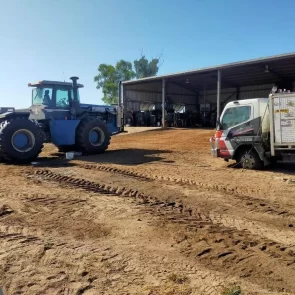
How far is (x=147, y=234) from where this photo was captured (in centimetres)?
490

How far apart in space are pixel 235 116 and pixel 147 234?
6.52m

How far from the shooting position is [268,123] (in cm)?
1000

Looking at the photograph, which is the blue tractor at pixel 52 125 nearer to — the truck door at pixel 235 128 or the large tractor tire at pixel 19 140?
the large tractor tire at pixel 19 140

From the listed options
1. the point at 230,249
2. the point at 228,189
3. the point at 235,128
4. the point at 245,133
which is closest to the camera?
the point at 230,249

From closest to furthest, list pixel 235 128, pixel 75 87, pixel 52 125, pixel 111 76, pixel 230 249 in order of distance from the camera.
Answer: pixel 230 249
pixel 235 128
pixel 52 125
pixel 75 87
pixel 111 76

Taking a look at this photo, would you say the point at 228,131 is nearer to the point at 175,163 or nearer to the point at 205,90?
the point at 175,163

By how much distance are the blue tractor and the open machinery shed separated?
14.4 meters

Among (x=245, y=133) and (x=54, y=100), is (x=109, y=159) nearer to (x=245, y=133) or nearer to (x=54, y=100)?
(x=54, y=100)

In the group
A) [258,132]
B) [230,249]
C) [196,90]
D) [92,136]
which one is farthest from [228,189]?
[196,90]

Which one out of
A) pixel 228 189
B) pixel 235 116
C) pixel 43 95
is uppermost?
pixel 43 95

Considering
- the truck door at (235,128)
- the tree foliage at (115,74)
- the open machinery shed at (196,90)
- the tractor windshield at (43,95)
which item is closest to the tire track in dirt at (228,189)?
the truck door at (235,128)

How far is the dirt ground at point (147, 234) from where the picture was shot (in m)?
3.55

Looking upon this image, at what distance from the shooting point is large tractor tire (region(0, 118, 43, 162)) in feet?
37.5

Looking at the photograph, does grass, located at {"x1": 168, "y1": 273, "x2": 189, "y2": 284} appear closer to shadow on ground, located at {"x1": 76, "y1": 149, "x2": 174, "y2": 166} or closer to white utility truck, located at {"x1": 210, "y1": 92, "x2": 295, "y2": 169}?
white utility truck, located at {"x1": 210, "y1": 92, "x2": 295, "y2": 169}
